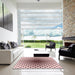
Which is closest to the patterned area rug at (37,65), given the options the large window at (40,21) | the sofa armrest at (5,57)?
the sofa armrest at (5,57)

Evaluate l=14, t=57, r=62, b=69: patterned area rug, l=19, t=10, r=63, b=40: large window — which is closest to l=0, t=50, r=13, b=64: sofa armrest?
l=14, t=57, r=62, b=69: patterned area rug

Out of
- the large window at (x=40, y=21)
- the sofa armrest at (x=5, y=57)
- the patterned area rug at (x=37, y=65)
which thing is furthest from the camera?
the large window at (x=40, y=21)

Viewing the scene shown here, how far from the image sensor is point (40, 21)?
10.2m

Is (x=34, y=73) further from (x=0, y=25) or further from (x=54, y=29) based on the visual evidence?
(x=54, y=29)

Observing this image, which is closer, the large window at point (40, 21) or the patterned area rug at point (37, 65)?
the patterned area rug at point (37, 65)

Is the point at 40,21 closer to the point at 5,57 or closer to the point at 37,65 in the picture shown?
the point at 5,57

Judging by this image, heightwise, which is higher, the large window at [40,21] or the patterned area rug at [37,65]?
the large window at [40,21]

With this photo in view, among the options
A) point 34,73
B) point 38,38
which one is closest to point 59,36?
point 38,38

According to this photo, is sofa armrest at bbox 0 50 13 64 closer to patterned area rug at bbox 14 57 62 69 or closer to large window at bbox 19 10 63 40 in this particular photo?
patterned area rug at bbox 14 57 62 69

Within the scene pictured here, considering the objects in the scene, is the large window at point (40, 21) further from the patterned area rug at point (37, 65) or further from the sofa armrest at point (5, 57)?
the sofa armrest at point (5, 57)

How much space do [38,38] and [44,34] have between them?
2.77 ft

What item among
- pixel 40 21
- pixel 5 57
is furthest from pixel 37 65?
pixel 40 21

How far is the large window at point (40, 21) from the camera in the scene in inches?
398

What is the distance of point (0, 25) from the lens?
508cm
